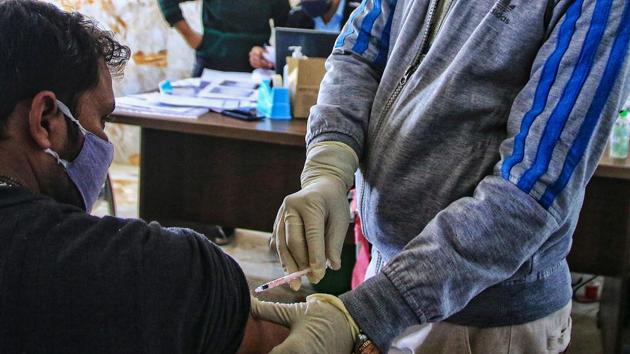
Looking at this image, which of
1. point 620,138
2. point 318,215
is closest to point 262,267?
point 620,138

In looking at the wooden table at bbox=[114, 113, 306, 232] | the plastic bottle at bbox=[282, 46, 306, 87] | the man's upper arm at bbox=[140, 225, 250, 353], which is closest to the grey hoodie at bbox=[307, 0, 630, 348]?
the man's upper arm at bbox=[140, 225, 250, 353]

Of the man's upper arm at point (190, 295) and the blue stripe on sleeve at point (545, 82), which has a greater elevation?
the blue stripe on sleeve at point (545, 82)

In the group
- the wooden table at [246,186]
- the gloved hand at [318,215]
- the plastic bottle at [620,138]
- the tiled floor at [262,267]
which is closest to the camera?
the gloved hand at [318,215]

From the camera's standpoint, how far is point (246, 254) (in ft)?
11.4

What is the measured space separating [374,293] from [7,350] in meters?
0.44

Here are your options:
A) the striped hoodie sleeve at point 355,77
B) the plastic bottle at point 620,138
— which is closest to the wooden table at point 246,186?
the plastic bottle at point 620,138

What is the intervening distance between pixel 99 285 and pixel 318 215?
1.29 feet

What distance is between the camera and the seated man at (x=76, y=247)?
76 centimetres

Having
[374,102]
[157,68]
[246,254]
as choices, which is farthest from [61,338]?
[157,68]

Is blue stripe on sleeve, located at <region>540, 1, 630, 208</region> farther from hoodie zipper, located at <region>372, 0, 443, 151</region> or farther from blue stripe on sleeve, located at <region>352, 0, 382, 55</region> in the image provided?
blue stripe on sleeve, located at <region>352, 0, 382, 55</region>

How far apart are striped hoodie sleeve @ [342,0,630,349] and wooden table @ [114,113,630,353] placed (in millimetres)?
Result: 1444

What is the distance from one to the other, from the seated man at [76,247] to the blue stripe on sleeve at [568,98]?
16.1 inches

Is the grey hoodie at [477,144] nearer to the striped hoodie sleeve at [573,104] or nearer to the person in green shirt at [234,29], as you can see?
the striped hoodie sleeve at [573,104]

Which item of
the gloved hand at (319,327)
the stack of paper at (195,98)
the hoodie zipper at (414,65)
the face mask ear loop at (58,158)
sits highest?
the hoodie zipper at (414,65)
